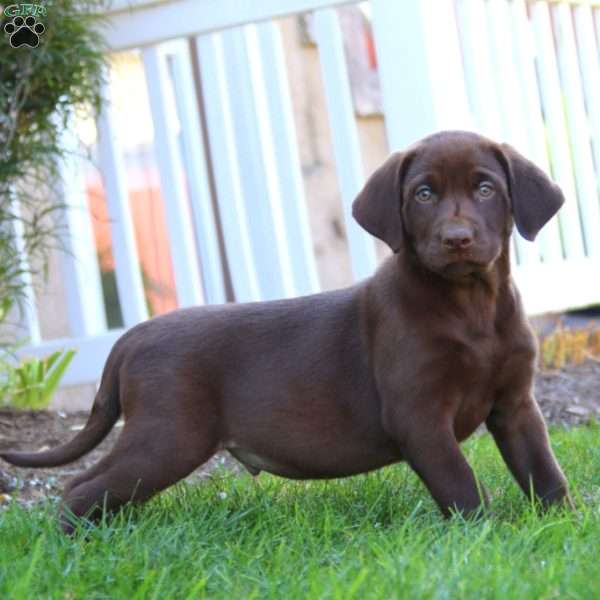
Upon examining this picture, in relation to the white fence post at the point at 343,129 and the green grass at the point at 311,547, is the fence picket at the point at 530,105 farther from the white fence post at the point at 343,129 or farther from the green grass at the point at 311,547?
the green grass at the point at 311,547

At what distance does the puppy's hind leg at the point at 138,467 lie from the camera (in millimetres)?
3510

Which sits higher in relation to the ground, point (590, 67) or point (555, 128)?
point (590, 67)

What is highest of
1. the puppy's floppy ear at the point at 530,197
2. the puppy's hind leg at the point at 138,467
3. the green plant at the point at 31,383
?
the puppy's floppy ear at the point at 530,197

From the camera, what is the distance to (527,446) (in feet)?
11.6

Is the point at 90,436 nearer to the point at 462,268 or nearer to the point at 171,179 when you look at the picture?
the point at 462,268

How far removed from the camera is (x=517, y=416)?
3525 mm

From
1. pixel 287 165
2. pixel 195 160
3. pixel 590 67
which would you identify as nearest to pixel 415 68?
pixel 287 165

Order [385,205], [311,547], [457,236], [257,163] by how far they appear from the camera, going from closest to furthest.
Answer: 1. [311,547]
2. [457,236]
3. [385,205]
4. [257,163]

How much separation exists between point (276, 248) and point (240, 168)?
458mm

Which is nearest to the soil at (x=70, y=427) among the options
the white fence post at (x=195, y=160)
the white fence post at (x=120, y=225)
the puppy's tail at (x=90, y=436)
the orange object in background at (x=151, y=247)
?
the puppy's tail at (x=90, y=436)

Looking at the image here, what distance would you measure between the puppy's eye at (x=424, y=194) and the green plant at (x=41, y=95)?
8.01ft

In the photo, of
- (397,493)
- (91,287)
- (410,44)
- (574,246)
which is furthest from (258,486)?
(574,246)

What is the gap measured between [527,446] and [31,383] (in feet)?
9.15

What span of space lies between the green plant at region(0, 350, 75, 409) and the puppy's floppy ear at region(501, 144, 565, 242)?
276cm
